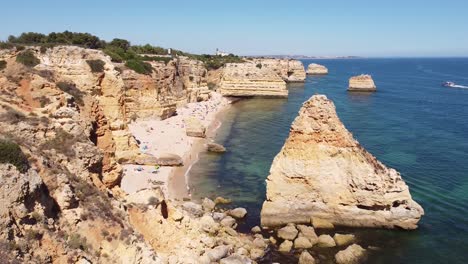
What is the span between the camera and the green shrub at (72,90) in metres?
20.8

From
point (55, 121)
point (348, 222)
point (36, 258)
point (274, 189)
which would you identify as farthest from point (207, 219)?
point (36, 258)

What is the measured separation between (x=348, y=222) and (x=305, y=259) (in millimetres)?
5650

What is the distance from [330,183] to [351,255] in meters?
5.40

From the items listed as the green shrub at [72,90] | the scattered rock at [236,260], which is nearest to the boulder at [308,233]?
the scattered rock at [236,260]

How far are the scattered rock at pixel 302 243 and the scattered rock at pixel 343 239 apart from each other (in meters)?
1.76

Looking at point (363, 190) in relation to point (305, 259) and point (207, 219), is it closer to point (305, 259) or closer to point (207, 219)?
point (305, 259)

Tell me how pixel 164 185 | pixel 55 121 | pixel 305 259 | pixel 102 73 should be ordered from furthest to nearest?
pixel 164 185 → pixel 102 73 → pixel 305 259 → pixel 55 121

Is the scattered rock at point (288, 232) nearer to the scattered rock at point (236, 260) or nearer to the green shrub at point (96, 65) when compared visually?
the scattered rock at point (236, 260)

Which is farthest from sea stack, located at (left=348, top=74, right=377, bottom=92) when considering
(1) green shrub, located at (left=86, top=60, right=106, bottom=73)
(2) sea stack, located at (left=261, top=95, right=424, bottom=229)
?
(1) green shrub, located at (left=86, top=60, right=106, bottom=73)

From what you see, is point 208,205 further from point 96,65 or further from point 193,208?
point 96,65

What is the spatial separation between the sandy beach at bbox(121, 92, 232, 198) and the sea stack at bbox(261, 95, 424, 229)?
32.3 feet

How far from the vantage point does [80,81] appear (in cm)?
2991

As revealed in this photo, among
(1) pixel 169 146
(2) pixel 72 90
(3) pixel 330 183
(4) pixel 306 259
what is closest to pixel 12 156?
(2) pixel 72 90

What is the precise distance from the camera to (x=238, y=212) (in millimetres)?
29812
